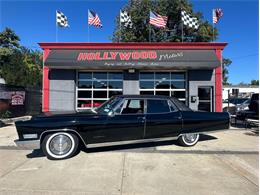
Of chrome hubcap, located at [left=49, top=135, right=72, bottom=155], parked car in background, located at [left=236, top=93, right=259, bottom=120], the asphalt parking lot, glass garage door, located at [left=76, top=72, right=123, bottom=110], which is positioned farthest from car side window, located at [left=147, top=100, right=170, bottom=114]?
glass garage door, located at [left=76, top=72, right=123, bottom=110]

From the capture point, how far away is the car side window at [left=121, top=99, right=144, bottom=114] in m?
6.67

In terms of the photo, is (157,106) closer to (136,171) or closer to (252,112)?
(136,171)

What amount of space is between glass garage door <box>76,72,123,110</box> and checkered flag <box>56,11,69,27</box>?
3.78 metres

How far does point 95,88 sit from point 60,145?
8800 millimetres

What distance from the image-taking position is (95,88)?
14695 millimetres

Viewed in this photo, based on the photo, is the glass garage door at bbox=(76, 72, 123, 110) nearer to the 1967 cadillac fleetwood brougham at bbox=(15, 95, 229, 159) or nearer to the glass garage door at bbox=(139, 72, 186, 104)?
the glass garage door at bbox=(139, 72, 186, 104)

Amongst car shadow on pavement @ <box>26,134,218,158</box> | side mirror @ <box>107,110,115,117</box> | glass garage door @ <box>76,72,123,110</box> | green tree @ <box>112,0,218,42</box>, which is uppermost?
green tree @ <box>112,0,218,42</box>

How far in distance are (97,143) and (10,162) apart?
206 centimetres

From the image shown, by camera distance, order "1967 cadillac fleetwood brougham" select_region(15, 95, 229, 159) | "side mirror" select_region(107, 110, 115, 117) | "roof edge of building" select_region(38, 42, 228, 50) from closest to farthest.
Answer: "1967 cadillac fleetwood brougham" select_region(15, 95, 229, 159) → "side mirror" select_region(107, 110, 115, 117) → "roof edge of building" select_region(38, 42, 228, 50)

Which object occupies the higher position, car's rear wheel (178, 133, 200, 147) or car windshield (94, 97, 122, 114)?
car windshield (94, 97, 122, 114)

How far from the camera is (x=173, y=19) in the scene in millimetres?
30750

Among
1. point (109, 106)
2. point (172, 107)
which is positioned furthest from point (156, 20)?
point (109, 106)

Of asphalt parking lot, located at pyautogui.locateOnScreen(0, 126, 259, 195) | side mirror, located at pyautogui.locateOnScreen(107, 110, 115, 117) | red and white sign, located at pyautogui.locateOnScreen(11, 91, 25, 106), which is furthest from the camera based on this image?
red and white sign, located at pyautogui.locateOnScreen(11, 91, 25, 106)

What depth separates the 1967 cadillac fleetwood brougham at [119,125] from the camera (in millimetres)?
5961
